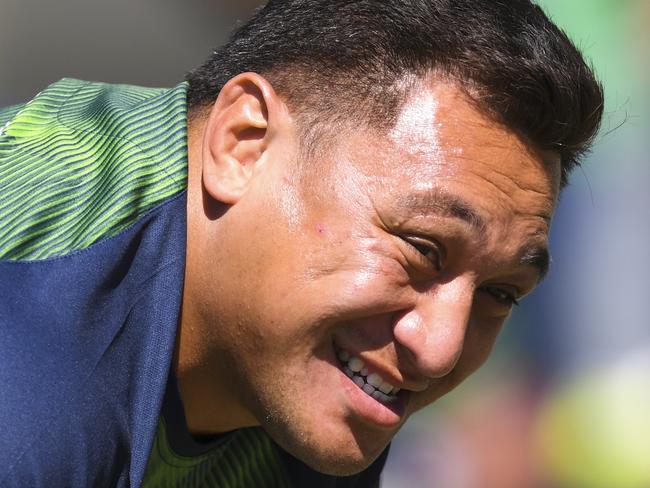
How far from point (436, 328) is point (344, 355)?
169 mm

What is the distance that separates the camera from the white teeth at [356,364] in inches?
67.7

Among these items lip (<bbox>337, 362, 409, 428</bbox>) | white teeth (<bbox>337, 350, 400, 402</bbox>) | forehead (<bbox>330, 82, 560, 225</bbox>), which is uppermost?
forehead (<bbox>330, 82, 560, 225</bbox>)

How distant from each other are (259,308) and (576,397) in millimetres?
1845

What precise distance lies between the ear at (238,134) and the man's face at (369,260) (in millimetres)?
36

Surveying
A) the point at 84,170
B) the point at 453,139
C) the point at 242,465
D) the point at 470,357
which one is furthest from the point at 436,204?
the point at 242,465

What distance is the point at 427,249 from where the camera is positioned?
5.52 feet

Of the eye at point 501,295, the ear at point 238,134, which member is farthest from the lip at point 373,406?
the ear at point 238,134

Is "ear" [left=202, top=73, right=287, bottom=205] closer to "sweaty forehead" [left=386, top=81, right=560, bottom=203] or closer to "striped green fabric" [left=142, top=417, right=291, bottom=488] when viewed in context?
"sweaty forehead" [left=386, top=81, right=560, bottom=203]

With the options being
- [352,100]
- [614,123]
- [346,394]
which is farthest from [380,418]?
[614,123]

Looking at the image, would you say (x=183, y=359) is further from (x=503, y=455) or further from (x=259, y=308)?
(x=503, y=455)

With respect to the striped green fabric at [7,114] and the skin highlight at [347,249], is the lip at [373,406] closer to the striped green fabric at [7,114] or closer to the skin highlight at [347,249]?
the skin highlight at [347,249]

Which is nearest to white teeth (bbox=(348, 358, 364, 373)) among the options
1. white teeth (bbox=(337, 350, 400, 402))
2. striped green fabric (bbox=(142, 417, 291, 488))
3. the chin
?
white teeth (bbox=(337, 350, 400, 402))

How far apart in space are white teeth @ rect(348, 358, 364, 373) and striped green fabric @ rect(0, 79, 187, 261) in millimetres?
412

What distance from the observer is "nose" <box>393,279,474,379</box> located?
65.7 inches
